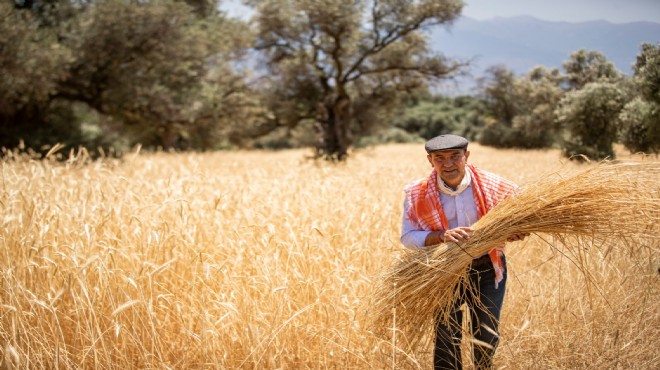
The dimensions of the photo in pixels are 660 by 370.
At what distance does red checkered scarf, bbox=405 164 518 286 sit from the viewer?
2342mm

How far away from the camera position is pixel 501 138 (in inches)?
769

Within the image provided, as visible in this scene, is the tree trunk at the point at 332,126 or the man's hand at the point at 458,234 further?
the tree trunk at the point at 332,126

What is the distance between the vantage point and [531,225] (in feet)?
7.36

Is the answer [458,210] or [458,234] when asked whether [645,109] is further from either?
[458,234]

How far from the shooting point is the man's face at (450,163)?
7.36ft

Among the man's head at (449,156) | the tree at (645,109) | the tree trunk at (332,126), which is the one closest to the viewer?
the man's head at (449,156)

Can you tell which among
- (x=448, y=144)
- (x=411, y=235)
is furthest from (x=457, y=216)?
(x=448, y=144)

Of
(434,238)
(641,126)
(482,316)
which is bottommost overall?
(482,316)

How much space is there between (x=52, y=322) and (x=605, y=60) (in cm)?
620

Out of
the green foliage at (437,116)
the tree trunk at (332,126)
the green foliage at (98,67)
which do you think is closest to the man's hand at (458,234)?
the green foliage at (98,67)

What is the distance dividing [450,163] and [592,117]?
5.64 m

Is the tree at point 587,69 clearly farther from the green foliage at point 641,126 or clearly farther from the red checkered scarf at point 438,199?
the red checkered scarf at point 438,199

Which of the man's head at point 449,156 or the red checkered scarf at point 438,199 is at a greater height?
the man's head at point 449,156

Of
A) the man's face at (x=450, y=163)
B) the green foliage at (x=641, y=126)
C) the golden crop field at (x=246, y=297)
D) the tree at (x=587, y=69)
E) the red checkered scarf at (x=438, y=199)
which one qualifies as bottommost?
the golden crop field at (x=246, y=297)
